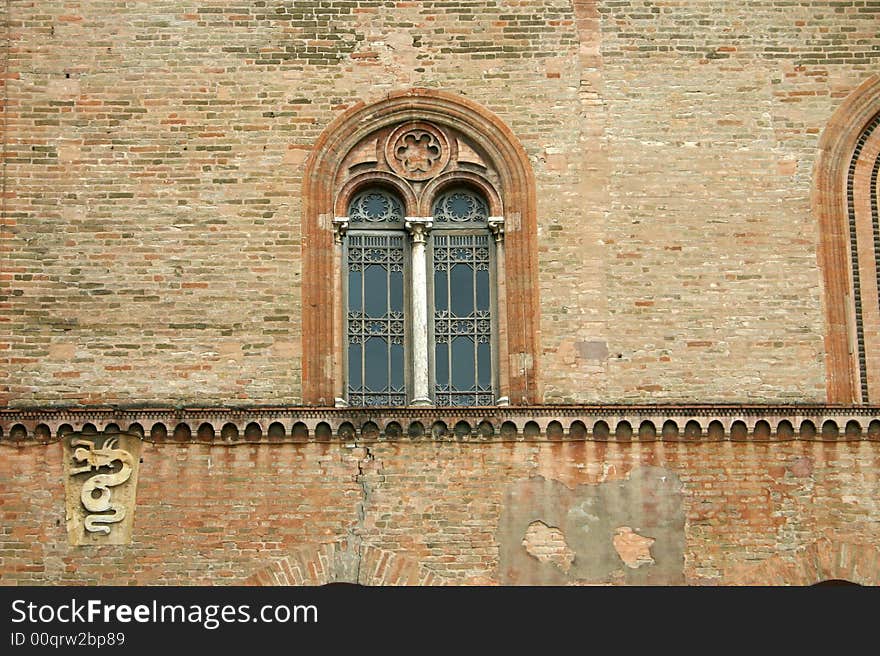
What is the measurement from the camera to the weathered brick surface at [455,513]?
65.0ft

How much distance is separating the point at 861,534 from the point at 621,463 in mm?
2492

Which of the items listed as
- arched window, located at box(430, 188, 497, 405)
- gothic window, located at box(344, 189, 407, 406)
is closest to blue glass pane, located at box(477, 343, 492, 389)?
arched window, located at box(430, 188, 497, 405)

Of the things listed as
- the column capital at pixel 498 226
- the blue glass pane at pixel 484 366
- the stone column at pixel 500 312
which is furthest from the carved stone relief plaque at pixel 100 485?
the column capital at pixel 498 226

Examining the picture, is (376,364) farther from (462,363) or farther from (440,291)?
(440,291)

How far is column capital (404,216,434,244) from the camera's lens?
2092cm

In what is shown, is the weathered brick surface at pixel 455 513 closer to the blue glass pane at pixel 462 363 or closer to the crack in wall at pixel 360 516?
the crack in wall at pixel 360 516

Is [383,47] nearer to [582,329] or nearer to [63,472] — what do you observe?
[582,329]

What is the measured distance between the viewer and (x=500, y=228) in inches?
826

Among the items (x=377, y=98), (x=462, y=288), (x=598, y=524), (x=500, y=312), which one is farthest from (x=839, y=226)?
(x=377, y=98)

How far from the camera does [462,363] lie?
20734 mm

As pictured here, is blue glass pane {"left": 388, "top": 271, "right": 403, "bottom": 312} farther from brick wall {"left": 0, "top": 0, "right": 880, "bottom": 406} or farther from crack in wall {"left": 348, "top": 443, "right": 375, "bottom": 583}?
crack in wall {"left": 348, "top": 443, "right": 375, "bottom": 583}

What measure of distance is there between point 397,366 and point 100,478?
10.7ft

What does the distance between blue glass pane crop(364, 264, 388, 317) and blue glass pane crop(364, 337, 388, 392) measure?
0.31m

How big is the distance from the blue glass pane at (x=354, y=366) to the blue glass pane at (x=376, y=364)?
6 centimetres
